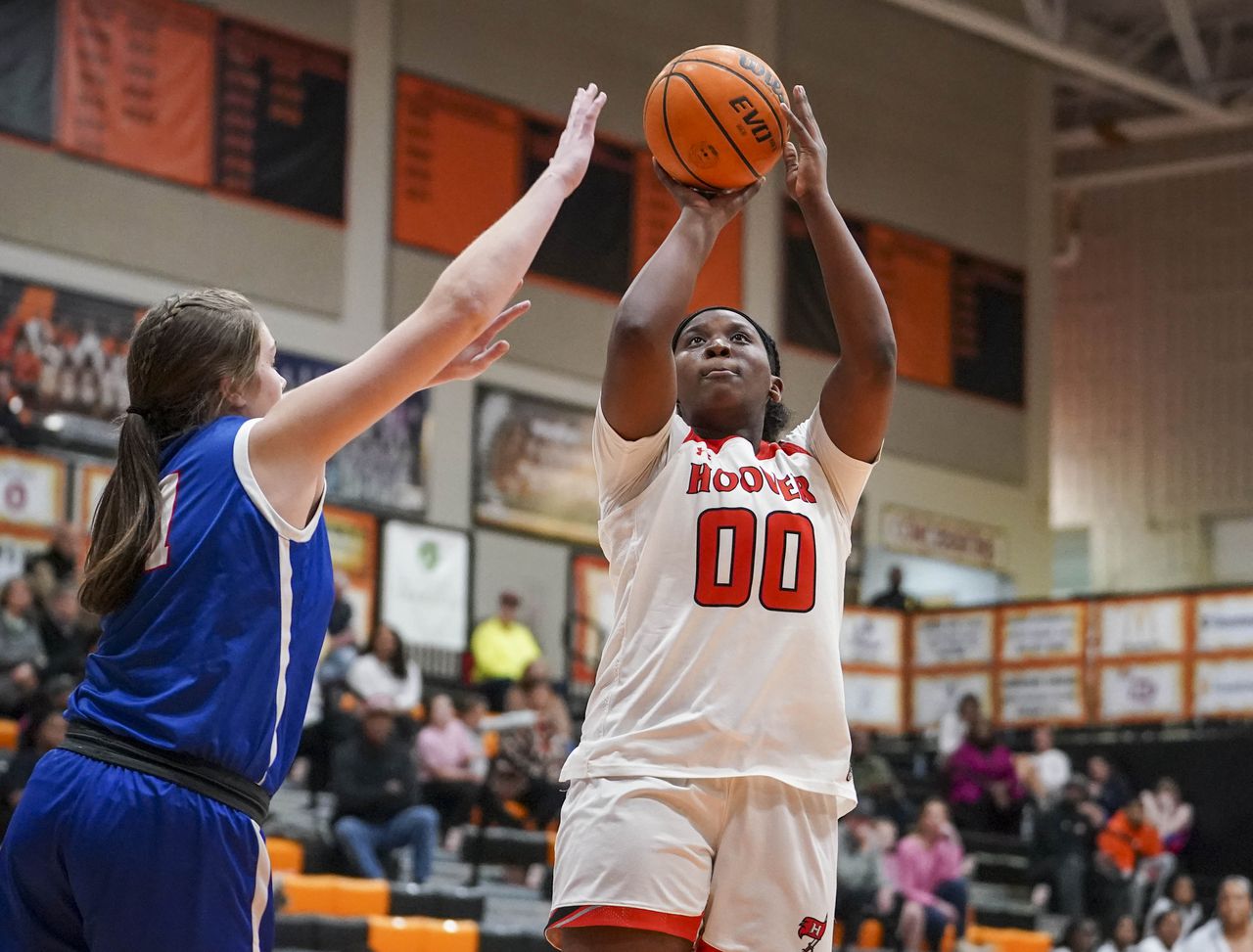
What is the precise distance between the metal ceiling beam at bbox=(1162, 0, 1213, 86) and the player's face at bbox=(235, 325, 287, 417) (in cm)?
1960

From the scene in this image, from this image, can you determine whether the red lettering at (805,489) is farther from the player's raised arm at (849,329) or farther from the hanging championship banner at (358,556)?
the hanging championship banner at (358,556)

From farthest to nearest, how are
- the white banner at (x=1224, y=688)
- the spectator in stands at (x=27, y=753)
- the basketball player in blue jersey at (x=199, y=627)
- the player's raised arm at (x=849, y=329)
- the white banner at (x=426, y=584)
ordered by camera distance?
the white banner at (x=1224, y=688)
the white banner at (x=426, y=584)
the spectator in stands at (x=27, y=753)
the player's raised arm at (x=849, y=329)
the basketball player in blue jersey at (x=199, y=627)

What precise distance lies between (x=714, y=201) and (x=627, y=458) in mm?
595

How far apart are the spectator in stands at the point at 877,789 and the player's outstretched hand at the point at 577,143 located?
39.5 feet

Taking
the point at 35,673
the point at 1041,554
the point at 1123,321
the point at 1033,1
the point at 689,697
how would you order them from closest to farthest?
the point at 689,697
the point at 35,673
the point at 1033,1
the point at 1041,554
the point at 1123,321

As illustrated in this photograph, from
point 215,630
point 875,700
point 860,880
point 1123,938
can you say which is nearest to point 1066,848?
point 1123,938

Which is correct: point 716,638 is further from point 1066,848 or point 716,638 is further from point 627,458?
point 1066,848

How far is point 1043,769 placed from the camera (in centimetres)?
1686

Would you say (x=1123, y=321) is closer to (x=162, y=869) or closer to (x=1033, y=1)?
(x=1033, y=1)

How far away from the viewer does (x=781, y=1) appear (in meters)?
21.3

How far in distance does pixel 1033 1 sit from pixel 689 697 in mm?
18618

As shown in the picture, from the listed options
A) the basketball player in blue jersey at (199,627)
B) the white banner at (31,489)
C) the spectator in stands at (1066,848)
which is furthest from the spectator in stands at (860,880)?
the basketball player in blue jersey at (199,627)

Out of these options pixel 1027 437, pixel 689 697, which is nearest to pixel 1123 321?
pixel 1027 437

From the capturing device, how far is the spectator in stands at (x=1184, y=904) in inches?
561
